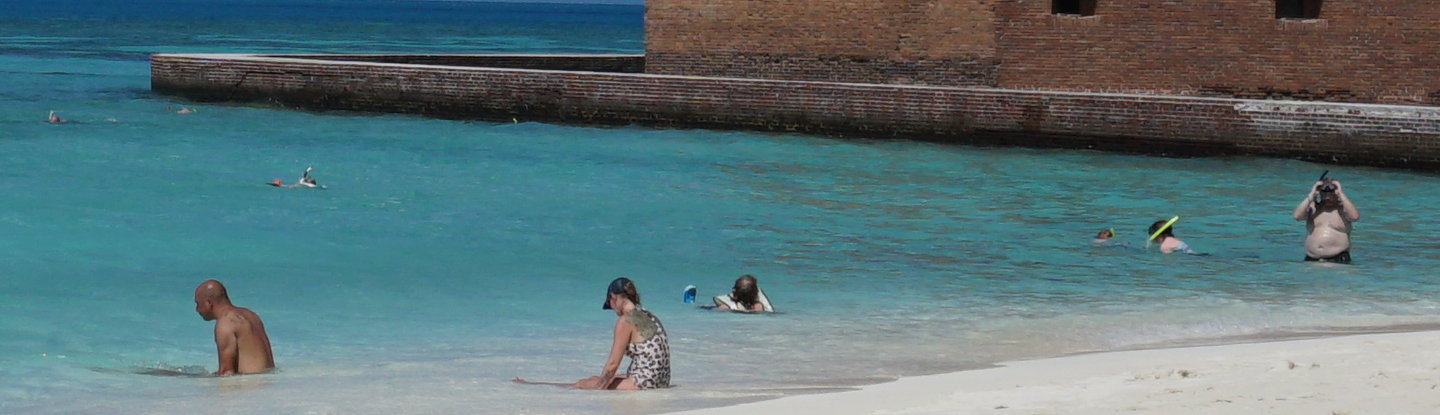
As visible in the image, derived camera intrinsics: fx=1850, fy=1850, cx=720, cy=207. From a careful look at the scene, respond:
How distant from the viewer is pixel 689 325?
12.1 metres

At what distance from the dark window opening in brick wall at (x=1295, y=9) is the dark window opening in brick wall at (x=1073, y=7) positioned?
8.56 ft

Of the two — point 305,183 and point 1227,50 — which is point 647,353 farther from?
point 1227,50

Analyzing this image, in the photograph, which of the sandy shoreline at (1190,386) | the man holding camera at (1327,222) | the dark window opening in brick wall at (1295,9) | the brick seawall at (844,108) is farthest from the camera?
the dark window opening in brick wall at (1295,9)

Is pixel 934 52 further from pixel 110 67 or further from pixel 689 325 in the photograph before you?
pixel 110 67

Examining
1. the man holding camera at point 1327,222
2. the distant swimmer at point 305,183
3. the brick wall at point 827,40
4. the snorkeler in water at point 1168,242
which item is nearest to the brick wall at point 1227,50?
the brick wall at point 827,40

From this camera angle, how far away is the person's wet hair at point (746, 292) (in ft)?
40.5

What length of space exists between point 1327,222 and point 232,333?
9192 mm

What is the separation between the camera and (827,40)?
29.1 meters

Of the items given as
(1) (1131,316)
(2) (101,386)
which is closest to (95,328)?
(2) (101,386)

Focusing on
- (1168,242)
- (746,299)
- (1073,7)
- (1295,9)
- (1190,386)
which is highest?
(1295,9)

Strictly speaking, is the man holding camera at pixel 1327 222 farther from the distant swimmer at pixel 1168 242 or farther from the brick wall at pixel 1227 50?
the brick wall at pixel 1227 50

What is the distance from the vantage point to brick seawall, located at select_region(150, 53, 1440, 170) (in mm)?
22875

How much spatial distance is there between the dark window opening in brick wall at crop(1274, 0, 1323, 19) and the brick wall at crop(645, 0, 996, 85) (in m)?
4.20

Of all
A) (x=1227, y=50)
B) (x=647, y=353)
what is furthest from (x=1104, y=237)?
(x=1227, y=50)
